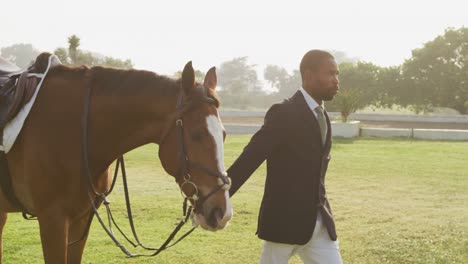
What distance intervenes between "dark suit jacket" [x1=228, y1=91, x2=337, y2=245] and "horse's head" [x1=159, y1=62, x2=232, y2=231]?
0.46m

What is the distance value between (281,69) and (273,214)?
170861mm

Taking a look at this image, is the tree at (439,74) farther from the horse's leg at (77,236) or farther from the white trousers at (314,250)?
the horse's leg at (77,236)

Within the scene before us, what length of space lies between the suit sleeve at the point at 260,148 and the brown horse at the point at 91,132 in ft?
1.42

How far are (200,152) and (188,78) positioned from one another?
17.1 inches

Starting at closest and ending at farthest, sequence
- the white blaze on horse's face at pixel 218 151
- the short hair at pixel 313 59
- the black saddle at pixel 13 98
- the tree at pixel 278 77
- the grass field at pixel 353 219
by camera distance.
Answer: the white blaze on horse's face at pixel 218 151, the black saddle at pixel 13 98, the short hair at pixel 313 59, the grass field at pixel 353 219, the tree at pixel 278 77

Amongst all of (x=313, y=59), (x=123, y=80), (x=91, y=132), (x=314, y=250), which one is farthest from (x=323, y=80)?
(x=91, y=132)

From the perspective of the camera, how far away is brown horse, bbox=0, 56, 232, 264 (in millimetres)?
3119

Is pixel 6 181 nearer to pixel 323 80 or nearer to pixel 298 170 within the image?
pixel 298 170

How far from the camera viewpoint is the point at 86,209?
3.54 m

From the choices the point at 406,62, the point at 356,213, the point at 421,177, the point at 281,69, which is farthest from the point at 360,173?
the point at 281,69

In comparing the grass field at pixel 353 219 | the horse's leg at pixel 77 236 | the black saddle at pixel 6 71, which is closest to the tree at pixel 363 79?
the grass field at pixel 353 219

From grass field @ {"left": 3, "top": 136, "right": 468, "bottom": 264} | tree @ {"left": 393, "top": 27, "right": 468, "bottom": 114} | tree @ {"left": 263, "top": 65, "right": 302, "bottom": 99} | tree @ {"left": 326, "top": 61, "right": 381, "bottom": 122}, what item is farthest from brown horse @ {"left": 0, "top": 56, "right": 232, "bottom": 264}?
tree @ {"left": 263, "top": 65, "right": 302, "bottom": 99}

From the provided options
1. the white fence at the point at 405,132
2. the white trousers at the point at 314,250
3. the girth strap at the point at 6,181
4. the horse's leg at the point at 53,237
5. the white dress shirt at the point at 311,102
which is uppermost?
the white dress shirt at the point at 311,102

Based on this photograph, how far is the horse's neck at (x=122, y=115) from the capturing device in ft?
11.0
